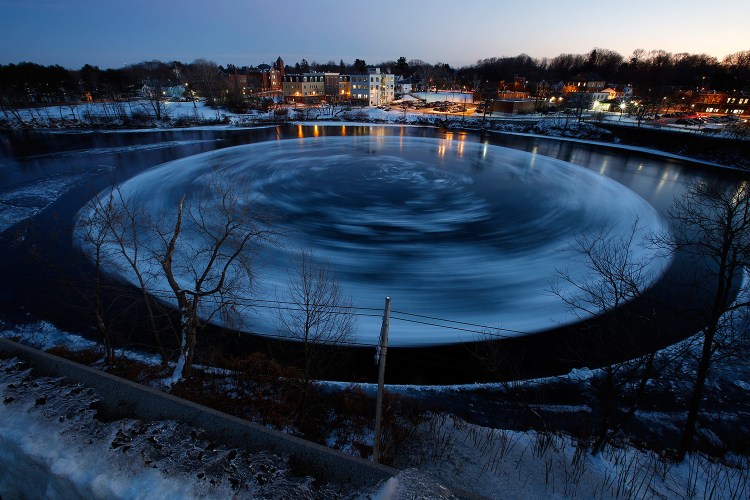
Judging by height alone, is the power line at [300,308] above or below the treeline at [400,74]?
below

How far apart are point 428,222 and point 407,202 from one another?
4.21 metres

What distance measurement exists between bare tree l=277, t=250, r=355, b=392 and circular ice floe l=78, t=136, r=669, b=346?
0.60 meters

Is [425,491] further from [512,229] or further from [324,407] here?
Answer: [512,229]

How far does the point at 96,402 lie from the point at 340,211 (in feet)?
72.3

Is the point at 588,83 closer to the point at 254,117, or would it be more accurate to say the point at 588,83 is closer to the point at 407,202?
the point at 254,117

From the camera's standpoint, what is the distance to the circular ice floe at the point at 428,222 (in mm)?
15406

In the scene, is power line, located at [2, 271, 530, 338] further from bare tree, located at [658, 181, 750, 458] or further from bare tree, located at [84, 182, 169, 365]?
bare tree, located at [658, 181, 750, 458]

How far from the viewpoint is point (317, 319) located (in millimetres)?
12055

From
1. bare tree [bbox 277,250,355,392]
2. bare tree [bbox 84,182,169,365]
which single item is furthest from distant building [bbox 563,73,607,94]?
bare tree [bbox 84,182,169,365]

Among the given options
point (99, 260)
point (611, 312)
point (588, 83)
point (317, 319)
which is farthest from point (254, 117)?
point (588, 83)

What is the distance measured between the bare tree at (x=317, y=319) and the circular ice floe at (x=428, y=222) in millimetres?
595

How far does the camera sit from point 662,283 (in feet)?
55.4

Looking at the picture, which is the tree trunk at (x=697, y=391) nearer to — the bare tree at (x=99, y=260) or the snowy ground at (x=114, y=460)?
the snowy ground at (x=114, y=460)

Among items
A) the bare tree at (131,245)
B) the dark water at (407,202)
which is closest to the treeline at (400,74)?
the dark water at (407,202)
